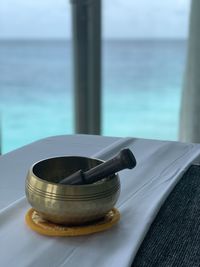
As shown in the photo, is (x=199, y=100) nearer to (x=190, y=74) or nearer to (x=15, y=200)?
(x=190, y=74)

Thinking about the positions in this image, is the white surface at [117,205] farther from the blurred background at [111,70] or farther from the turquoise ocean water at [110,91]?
the turquoise ocean water at [110,91]

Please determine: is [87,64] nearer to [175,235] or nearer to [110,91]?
[110,91]

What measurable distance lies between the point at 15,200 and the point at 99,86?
199 centimetres

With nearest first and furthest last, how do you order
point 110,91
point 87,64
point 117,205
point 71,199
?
point 71,199 → point 117,205 → point 87,64 → point 110,91

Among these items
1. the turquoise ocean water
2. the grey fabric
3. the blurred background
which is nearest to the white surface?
the grey fabric

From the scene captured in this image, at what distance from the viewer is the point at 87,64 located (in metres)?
2.68

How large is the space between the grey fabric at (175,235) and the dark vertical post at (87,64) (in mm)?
1882

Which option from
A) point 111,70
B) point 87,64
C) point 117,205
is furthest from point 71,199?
point 111,70

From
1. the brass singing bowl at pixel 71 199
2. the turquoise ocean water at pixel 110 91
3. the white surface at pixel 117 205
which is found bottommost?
the turquoise ocean water at pixel 110 91

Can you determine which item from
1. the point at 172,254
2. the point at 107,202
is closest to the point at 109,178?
the point at 107,202

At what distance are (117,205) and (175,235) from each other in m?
0.14

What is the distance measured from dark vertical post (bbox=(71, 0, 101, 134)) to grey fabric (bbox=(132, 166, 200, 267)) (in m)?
1.88

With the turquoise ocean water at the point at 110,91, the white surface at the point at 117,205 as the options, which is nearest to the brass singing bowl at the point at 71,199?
the white surface at the point at 117,205

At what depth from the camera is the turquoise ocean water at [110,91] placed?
3.05 metres
